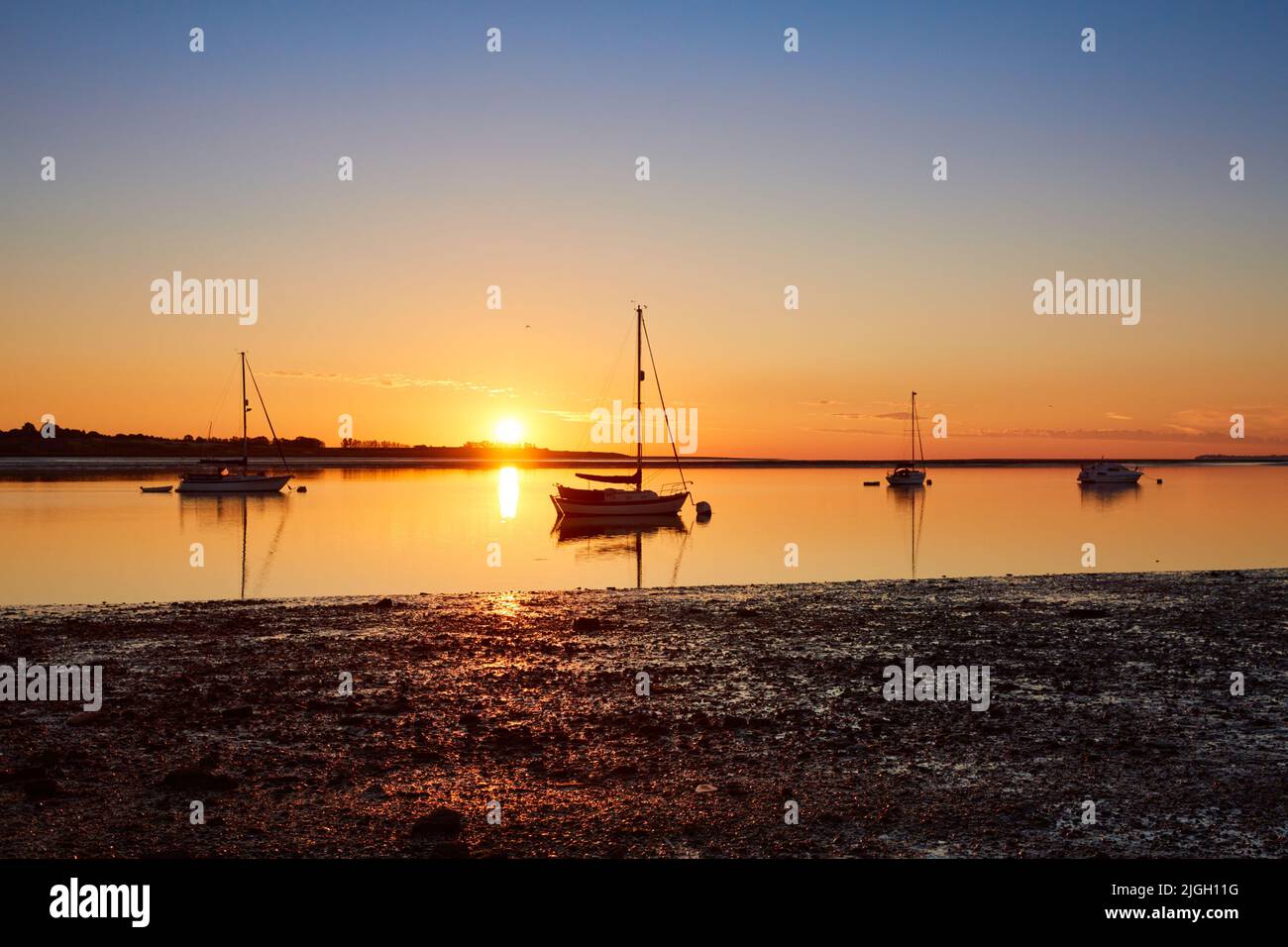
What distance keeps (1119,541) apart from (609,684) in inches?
1848

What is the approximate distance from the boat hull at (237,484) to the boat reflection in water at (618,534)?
1802 inches

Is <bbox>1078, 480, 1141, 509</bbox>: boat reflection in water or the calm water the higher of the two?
<bbox>1078, 480, 1141, 509</bbox>: boat reflection in water

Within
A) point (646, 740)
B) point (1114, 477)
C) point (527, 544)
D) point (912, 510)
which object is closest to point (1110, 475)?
point (1114, 477)

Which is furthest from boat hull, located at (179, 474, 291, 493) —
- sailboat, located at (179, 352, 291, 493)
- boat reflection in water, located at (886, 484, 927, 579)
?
boat reflection in water, located at (886, 484, 927, 579)

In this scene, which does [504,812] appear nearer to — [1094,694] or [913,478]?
[1094,694]

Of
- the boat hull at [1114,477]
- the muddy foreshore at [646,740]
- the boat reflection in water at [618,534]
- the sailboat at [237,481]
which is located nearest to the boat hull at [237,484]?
the sailboat at [237,481]

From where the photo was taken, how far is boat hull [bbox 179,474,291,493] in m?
96.5

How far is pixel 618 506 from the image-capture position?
222 ft

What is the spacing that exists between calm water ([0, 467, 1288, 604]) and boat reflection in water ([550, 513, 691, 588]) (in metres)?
0.21

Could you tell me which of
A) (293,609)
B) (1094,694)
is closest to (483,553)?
(293,609)

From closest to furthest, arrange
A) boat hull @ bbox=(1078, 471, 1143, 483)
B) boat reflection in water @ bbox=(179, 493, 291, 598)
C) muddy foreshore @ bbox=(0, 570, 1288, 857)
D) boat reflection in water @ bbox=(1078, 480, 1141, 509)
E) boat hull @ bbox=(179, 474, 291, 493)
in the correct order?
muddy foreshore @ bbox=(0, 570, 1288, 857), boat reflection in water @ bbox=(179, 493, 291, 598), boat hull @ bbox=(179, 474, 291, 493), boat reflection in water @ bbox=(1078, 480, 1141, 509), boat hull @ bbox=(1078, 471, 1143, 483)

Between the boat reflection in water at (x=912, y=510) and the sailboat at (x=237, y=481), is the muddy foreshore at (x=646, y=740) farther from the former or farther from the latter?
the sailboat at (x=237, y=481)

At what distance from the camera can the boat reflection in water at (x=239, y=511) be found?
42.6 m

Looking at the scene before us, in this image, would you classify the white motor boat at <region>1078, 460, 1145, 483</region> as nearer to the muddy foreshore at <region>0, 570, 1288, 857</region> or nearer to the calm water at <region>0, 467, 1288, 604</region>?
the calm water at <region>0, 467, 1288, 604</region>
